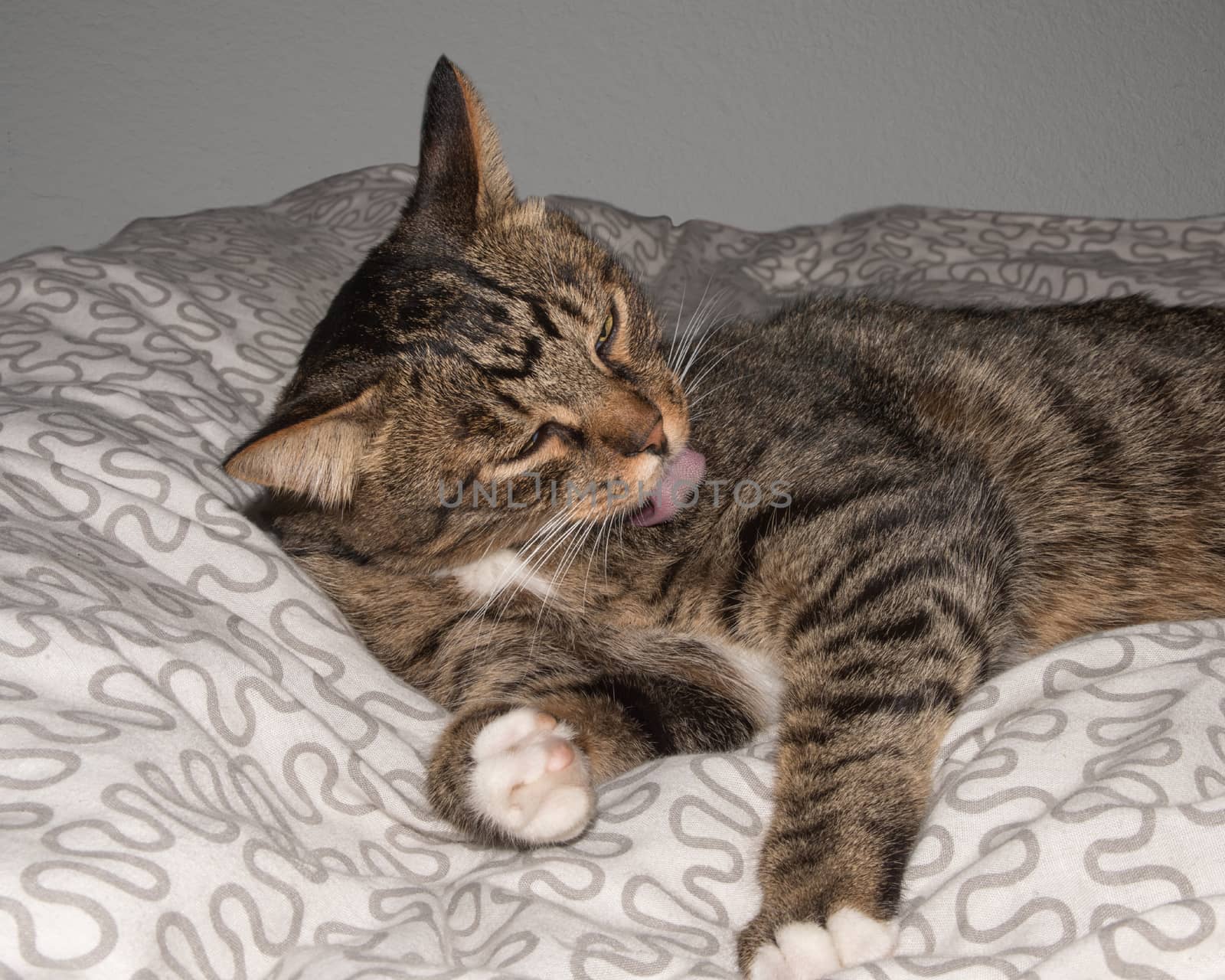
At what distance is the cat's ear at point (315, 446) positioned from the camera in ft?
4.15

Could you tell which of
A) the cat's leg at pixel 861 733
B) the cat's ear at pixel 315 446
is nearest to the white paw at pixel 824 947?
the cat's leg at pixel 861 733

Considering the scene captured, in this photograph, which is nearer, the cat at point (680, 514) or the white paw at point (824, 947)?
the white paw at point (824, 947)

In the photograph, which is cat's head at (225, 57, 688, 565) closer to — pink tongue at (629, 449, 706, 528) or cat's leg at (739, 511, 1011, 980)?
pink tongue at (629, 449, 706, 528)

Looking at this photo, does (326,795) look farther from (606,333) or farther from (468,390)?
(606,333)

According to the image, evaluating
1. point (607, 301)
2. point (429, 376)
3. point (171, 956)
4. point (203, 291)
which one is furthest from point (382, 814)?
point (203, 291)

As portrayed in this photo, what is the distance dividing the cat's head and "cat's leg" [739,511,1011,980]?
0.39 metres

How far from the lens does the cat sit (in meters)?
1.34

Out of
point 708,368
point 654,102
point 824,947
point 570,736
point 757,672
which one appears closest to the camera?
point 824,947

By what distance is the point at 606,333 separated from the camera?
64.6 inches

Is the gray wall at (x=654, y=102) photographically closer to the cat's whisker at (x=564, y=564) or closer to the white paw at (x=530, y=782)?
the cat's whisker at (x=564, y=564)

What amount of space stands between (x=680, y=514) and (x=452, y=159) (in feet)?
2.36

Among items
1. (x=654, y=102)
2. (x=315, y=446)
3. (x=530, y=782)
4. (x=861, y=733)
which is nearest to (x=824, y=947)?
(x=861, y=733)

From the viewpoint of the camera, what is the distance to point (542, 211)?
5.85 ft

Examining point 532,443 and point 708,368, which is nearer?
point 532,443
